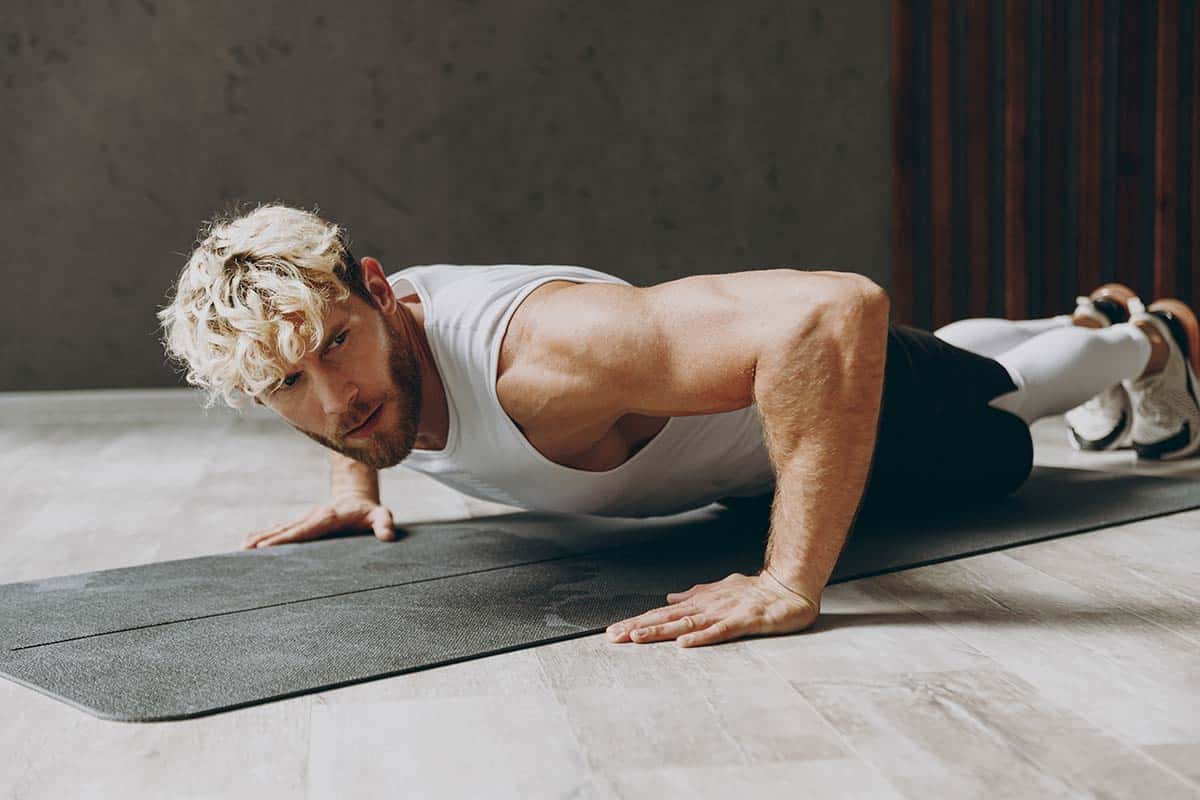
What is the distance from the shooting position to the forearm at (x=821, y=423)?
140 cm

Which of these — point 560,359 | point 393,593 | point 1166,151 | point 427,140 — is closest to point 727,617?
point 560,359

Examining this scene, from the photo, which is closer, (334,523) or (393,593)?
Result: (393,593)

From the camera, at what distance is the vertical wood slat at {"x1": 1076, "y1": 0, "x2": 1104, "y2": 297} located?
417cm

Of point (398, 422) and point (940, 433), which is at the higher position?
point (398, 422)

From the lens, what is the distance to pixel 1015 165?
4.27 m

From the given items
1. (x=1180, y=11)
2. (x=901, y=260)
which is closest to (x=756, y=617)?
(x=901, y=260)

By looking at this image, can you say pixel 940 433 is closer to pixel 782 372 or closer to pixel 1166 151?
pixel 782 372

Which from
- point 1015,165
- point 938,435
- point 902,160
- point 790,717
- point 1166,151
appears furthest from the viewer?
point 902,160

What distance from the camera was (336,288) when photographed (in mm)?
1550

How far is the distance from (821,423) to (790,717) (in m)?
0.38

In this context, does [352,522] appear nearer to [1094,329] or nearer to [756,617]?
[756,617]

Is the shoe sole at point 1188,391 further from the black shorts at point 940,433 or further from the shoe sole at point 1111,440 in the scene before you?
the black shorts at point 940,433

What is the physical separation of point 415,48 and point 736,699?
3505mm

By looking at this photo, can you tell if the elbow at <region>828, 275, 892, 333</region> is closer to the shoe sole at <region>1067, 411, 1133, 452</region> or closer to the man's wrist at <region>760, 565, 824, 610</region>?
the man's wrist at <region>760, 565, 824, 610</region>
